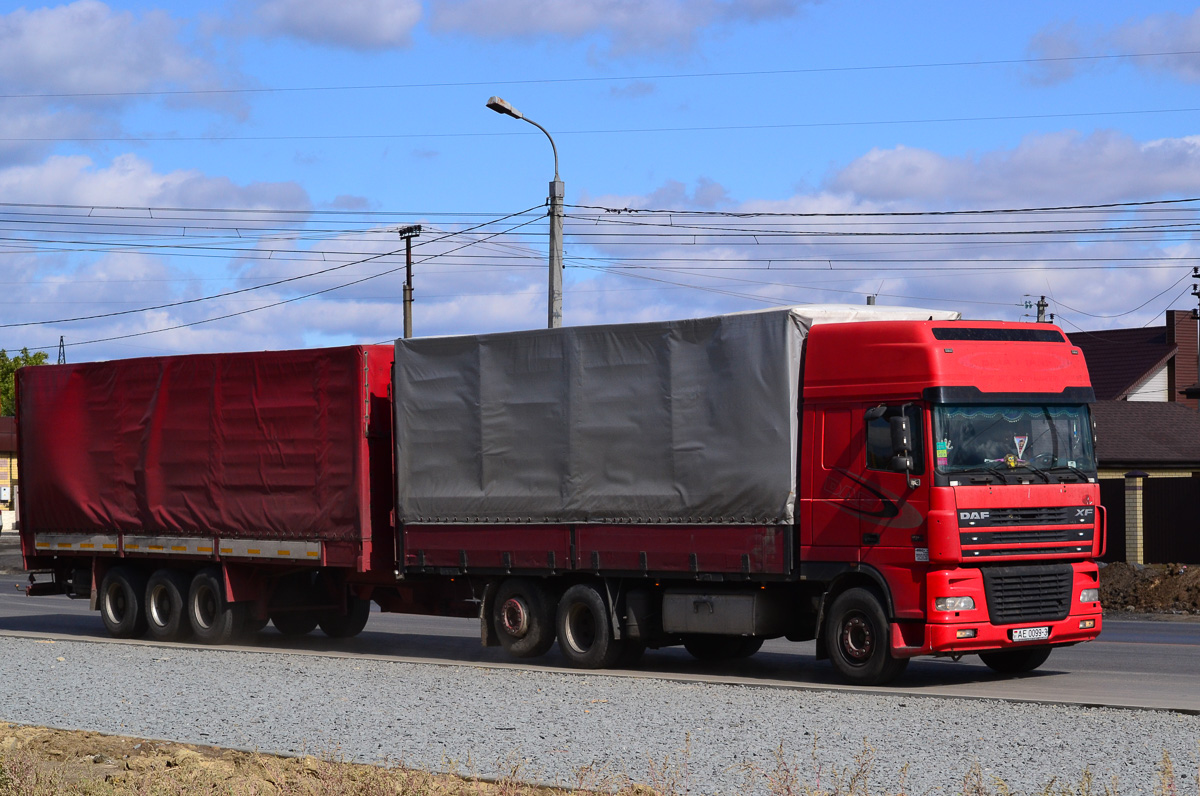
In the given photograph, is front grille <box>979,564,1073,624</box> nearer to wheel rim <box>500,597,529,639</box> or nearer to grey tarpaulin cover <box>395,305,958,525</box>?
grey tarpaulin cover <box>395,305,958,525</box>

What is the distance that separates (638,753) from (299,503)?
937 cm

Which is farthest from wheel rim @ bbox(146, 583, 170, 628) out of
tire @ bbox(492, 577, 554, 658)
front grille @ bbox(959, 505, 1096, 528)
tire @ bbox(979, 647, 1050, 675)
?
front grille @ bbox(959, 505, 1096, 528)

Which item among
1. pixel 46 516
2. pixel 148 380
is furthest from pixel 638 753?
pixel 46 516

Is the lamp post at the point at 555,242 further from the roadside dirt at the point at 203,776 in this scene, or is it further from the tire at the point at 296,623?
the roadside dirt at the point at 203,776

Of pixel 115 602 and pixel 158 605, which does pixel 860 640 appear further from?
pixel 115 602

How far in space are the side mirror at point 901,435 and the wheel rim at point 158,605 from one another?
10985mm

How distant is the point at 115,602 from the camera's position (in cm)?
2114

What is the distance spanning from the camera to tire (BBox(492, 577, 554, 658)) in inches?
651

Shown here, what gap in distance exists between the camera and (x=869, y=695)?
12.9 metres

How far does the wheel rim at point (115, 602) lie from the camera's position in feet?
69.0

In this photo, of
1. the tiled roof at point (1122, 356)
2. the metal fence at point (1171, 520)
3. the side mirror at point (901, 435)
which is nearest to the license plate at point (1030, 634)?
the side mirror at point (901, 435)

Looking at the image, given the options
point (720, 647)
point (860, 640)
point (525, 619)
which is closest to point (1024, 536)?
point (860, 640)

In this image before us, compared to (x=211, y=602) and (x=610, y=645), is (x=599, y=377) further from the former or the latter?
(x=211, y=602)

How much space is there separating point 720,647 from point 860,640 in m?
3.16
